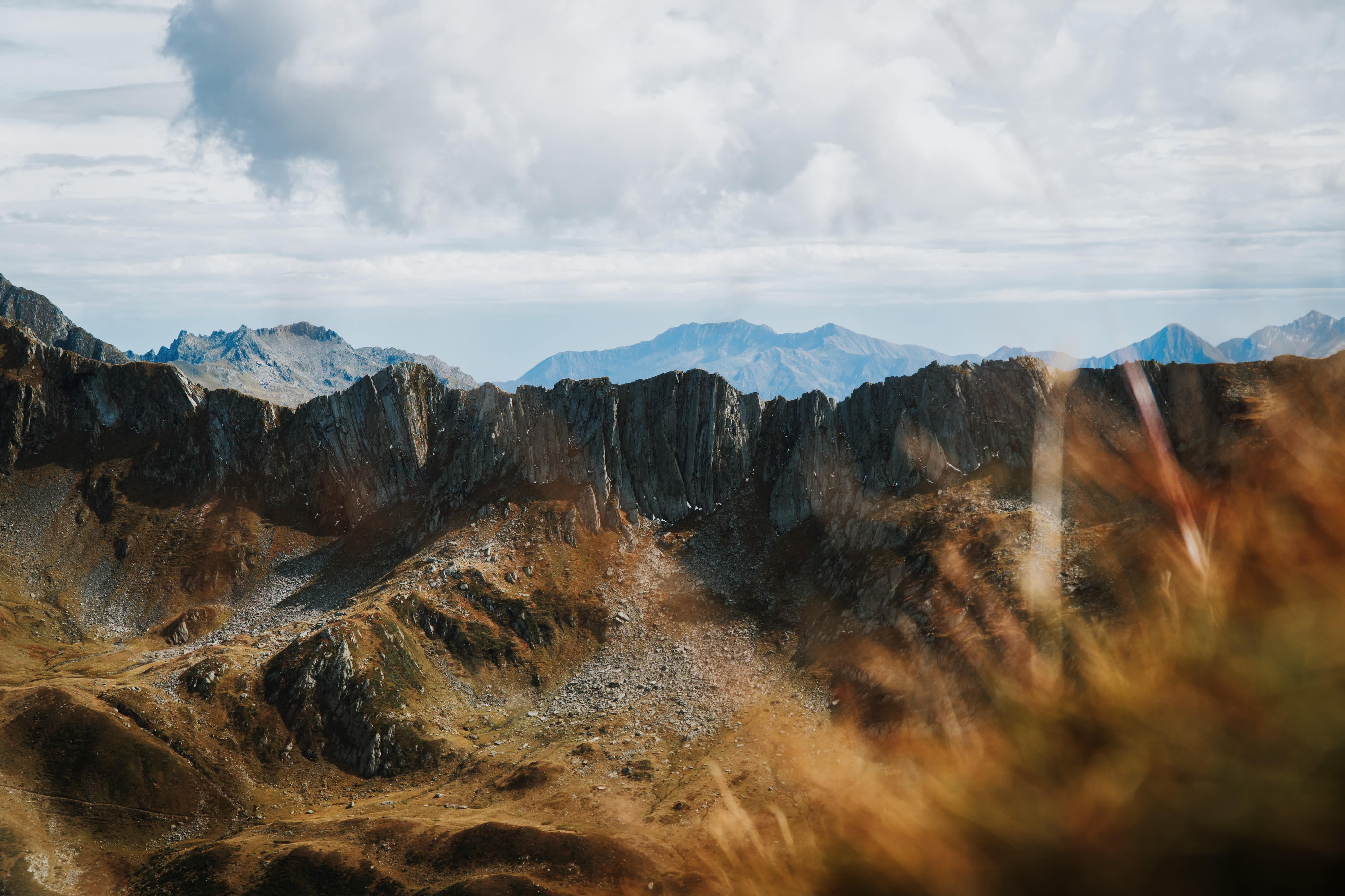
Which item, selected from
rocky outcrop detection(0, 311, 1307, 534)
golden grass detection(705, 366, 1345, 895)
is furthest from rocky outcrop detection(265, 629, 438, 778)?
golden grass detection(705, 366, 1345, 895)

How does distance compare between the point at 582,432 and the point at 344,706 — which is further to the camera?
the point at 582,432

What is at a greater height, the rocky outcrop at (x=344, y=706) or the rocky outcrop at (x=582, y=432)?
the rocky outcrop at (x=582, y=432)

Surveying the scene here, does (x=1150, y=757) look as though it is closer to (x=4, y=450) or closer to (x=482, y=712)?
(x=482, y=712)

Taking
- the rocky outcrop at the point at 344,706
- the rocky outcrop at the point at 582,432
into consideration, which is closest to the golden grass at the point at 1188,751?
the rocky outcrop at the point at 344,706

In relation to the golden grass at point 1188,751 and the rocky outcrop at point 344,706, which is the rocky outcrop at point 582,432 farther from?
the golden grass at point 1188,751

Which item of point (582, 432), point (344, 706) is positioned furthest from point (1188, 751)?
point (582, 432)

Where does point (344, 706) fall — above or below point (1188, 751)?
below

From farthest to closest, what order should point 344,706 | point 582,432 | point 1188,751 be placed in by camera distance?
point 582,432, point 344,706, point 1188,751

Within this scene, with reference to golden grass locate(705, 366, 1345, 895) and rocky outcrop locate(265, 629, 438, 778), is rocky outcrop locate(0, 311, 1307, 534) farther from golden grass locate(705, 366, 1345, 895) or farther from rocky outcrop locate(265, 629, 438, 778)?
golden grass locate(705, 366, 1345, 895)

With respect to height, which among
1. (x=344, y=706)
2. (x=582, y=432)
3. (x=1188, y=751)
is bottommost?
(x=344, y=706)

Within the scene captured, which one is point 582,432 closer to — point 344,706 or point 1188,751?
point 344,706

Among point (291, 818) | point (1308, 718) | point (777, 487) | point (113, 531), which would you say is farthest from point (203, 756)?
point (1308, 718)
